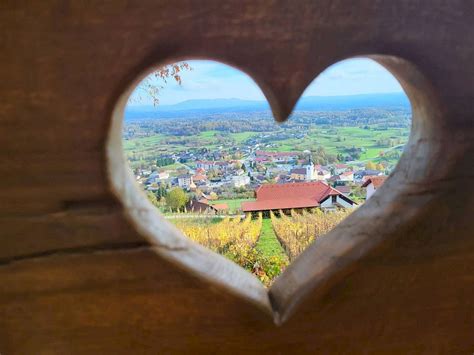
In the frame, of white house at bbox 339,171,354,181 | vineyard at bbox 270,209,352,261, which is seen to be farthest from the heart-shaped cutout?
vineyard at bbox 270,209,352,261

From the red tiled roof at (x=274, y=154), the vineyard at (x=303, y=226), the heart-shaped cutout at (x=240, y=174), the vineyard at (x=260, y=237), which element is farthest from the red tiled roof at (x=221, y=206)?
the vineyard at (x=303, y=226)

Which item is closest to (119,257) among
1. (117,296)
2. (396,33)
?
(117,296)

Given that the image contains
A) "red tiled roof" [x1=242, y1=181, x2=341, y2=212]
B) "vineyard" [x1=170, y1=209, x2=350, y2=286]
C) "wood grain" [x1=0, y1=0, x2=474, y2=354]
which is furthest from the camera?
"vineyard" [x1=170, y1=209, x2=350, y2=286]

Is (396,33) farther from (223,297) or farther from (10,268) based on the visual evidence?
(10,268)

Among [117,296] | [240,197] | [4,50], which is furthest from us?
[240,197]

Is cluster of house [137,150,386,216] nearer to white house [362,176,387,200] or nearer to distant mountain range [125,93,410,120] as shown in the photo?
white house [362,176,387,200]

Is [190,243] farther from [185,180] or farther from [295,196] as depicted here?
[295,196]

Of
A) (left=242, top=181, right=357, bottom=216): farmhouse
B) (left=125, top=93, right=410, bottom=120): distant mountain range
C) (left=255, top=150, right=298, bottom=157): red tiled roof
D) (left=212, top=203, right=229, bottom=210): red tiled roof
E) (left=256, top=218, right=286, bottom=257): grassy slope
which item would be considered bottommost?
(left=256, top=218, right=286, bottom=257): grassy slope
